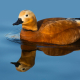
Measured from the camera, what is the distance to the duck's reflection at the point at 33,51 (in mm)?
6825

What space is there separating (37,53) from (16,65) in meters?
0.96

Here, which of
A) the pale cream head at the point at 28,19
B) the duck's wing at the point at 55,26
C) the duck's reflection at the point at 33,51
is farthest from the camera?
the pale cream head at the point at 28,19

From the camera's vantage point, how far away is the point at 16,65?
267 inches

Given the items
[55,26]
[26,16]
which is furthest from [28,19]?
[55,26]

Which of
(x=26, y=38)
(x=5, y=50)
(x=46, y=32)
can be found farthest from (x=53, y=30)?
(x=5, y=50)

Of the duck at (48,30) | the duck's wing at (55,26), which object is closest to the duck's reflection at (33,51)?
the duck at (48,30)

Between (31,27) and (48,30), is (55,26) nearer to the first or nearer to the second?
(48,30)

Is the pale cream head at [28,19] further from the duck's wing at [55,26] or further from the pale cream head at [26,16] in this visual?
the duck's wing at [55,26]

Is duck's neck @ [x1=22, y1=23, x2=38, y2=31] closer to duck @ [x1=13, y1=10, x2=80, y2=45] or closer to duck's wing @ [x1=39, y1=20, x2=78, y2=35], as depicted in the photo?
duck @ [x1=13, y1=10, x2=80, y2=45]

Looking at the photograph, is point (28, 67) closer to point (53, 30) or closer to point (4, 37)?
point (53, 30)

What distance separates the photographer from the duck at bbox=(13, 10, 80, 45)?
27.1ft

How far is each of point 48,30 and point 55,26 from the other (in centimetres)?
25

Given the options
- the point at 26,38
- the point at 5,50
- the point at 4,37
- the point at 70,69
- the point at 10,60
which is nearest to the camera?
the point at 70,69

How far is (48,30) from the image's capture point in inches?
324
